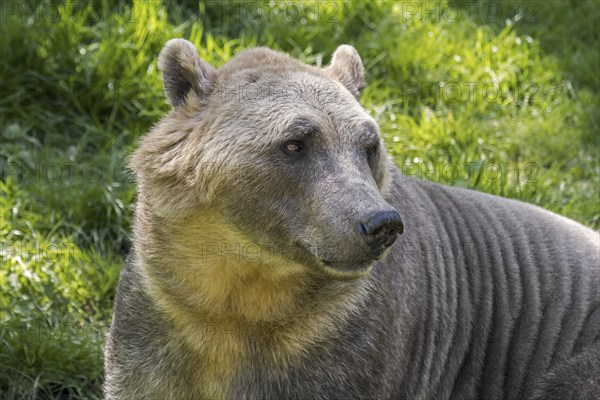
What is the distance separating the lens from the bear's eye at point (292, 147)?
491cm

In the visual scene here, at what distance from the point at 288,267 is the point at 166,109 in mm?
3449

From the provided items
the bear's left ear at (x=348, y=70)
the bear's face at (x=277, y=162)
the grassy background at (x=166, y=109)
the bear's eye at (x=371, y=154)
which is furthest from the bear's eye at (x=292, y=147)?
the grassy background at (x=166, y=109)

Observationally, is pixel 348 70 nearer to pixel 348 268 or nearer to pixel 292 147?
pixel 292 147

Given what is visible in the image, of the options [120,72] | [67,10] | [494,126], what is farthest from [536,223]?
[67,10]

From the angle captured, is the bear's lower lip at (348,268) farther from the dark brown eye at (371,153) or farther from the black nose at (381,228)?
the dark brown eye at (371,153)

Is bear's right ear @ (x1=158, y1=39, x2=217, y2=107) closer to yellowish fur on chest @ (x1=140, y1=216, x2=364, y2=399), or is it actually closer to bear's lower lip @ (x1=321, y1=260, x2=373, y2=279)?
yellowish fur on chest @ (x1=140, y1=216, x2=364, y2=399)

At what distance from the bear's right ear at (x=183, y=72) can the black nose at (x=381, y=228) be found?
1.15 meters

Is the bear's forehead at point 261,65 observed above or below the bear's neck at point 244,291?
above

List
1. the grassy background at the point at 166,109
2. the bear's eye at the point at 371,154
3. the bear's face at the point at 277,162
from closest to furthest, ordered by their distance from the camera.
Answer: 1. the bear's face at the point at 277,162
2. the bear's eye at the point at 371,154
3. the grassy background at the point at 166,109

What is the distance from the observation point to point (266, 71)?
519cm

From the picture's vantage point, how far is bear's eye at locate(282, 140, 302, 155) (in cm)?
491

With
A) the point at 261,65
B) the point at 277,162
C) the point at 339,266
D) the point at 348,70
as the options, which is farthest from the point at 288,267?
the point at 348,70

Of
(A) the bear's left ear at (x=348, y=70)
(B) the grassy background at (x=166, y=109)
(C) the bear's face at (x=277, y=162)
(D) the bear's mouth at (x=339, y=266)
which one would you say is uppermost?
(A) the bear's left ear at (x=348, y=70)

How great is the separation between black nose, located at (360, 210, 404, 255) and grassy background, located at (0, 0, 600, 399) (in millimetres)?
2455
